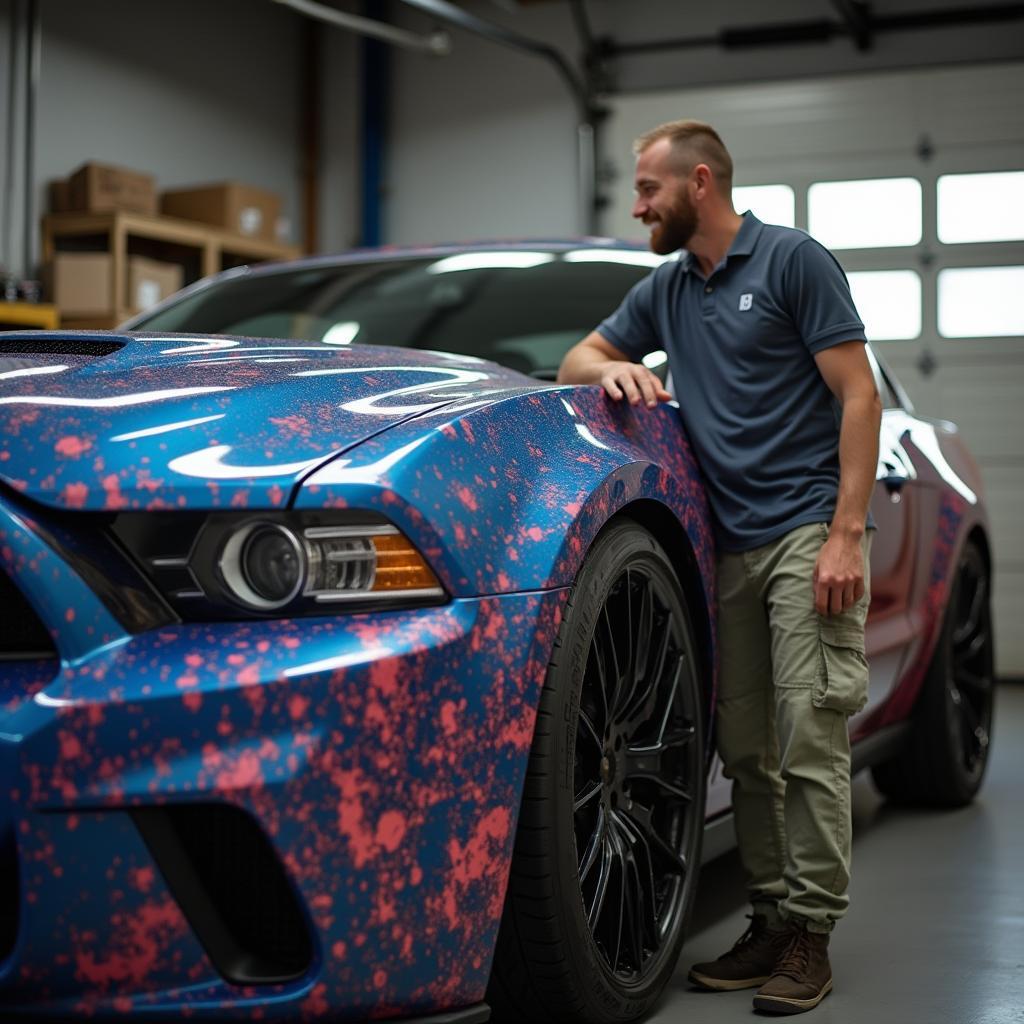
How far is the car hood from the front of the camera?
1736 millimetres

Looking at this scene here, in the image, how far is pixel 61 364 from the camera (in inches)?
80.6

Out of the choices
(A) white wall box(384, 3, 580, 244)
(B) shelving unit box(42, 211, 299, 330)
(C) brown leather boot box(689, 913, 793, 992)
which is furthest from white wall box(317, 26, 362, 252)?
(C) brown leather boot box(689, 913, 793, 992)

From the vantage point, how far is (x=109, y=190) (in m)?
8.03

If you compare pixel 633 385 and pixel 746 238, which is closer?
pixel 633 385

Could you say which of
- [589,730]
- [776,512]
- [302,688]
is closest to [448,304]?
[776,512]

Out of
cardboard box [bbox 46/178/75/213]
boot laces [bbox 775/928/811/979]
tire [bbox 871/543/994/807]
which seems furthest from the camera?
cardboard box [bbox 46/178/75/213]

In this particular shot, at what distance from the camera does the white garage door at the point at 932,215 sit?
845 cm

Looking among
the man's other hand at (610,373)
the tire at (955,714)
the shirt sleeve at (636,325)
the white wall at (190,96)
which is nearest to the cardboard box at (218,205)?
the white wall at (190,96)

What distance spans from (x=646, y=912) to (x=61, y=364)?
1.17m

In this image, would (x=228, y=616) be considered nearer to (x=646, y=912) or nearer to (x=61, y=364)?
(x=61, y=364)

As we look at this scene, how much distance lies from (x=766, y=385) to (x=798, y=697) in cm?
52

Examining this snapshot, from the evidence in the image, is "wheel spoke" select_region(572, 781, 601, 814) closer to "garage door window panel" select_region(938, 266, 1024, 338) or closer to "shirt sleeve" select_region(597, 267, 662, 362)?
"shirt sleeve" select_region(597, 267, 662, 362)

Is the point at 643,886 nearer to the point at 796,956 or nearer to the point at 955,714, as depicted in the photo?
the point at 796,956

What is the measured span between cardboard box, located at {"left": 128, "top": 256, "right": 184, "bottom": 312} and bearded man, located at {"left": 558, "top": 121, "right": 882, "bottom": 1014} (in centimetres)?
565
